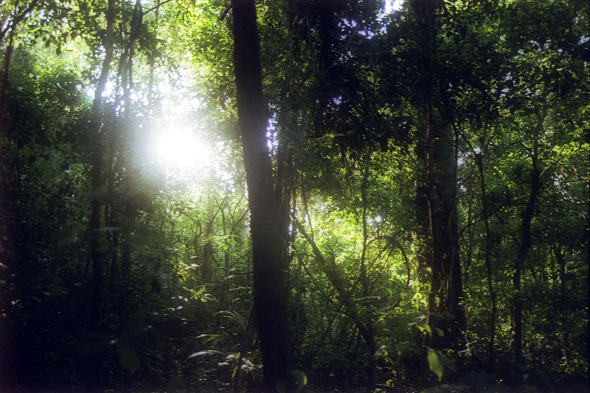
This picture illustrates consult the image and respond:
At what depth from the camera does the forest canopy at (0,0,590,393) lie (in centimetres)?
615

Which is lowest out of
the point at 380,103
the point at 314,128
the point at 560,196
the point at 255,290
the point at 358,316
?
the point at 358,316

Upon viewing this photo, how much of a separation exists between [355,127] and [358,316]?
308 cm

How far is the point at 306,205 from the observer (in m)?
7.91

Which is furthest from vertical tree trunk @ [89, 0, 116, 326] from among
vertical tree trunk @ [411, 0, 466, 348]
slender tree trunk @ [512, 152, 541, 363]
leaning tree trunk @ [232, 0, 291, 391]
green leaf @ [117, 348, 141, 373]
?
slender tree trunk @ [512, 152, 541, 363]

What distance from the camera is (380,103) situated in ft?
25.6

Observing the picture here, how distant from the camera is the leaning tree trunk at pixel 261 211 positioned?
5559mm

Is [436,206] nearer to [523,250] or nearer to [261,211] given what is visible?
[523,250]

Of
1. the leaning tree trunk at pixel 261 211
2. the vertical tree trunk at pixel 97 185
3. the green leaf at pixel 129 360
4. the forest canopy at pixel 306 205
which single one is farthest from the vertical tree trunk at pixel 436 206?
the vertical tree trunk at pixel 97 185

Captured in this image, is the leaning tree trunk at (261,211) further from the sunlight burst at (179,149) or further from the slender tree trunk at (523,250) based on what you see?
the slender tree trunk at (523,250)

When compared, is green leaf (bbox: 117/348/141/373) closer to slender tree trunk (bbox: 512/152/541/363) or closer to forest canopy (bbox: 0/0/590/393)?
forest canopy (bbox: 0/0/590/393)

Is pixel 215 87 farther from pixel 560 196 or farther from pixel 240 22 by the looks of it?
pixel 560 196

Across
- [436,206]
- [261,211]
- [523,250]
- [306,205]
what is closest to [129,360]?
[261,211]

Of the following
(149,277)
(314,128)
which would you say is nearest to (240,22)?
(314,128)

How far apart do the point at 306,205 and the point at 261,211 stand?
226cm
